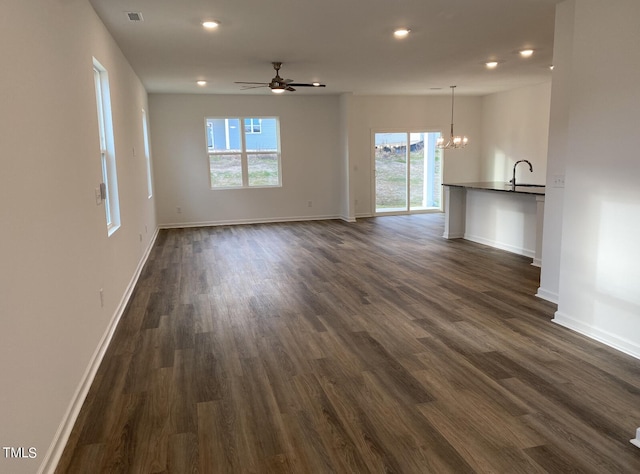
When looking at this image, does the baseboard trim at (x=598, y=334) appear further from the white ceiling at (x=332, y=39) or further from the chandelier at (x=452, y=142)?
the chandelier at (x=452, y=142)

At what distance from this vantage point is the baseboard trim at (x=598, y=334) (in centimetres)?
311

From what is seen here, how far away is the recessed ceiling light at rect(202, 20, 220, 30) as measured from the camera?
4.25m

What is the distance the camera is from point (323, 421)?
240cm

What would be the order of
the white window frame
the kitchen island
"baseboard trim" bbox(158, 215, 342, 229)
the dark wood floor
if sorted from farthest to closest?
the white window frame < "baseboard trim" bbox(158, 215, 342, 229) < the kitchen island < the dark wood floor

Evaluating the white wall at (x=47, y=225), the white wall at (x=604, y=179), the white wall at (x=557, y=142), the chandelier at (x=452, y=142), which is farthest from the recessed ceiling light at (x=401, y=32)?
the chandelier at (x=452, y=142)

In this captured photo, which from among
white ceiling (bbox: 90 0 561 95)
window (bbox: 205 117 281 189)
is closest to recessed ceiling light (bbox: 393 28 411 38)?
white ceiling (bbox: 90 0 561 95)

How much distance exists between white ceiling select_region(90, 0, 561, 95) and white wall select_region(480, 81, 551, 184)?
1.02m

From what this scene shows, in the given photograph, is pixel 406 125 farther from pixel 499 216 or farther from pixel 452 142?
pixel 499 216

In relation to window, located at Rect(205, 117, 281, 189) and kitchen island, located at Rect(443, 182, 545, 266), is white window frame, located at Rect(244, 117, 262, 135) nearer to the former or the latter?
window, located at Rect(205, 117, 281, 189)

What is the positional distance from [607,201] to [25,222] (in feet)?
11.5

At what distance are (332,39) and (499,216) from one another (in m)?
3.51

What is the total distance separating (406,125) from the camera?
34.0 ft

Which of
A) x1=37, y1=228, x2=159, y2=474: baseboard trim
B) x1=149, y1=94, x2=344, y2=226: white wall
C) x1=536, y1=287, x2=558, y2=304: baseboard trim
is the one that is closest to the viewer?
x1=37, y1=228, x2=159, y2=474: baseboard trim

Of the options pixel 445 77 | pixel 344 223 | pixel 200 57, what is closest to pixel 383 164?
pixel 344 223
